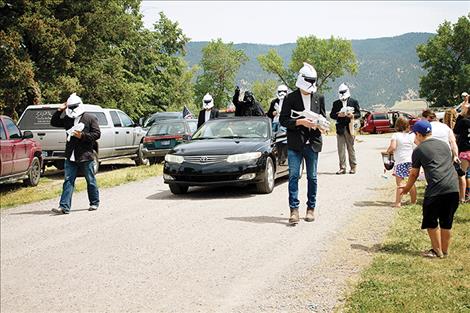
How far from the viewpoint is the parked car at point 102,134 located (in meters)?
16.7

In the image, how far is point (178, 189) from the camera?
1167 centimetres

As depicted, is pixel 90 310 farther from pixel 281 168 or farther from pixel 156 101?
pixel 156 101

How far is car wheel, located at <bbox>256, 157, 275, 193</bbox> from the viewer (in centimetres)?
1117

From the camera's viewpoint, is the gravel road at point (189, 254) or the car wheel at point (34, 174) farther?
the car wheel at point (34, 174)

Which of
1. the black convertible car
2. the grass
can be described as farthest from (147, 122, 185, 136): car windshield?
the grass

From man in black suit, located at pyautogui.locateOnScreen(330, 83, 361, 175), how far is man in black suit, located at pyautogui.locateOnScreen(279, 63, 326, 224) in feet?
19.5

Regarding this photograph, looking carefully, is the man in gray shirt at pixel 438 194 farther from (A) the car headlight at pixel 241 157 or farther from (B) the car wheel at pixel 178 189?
(B) the car wheel at pixel 178 189

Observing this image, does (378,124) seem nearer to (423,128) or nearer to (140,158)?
(140,158)

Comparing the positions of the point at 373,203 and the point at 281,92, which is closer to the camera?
the point at 373,203

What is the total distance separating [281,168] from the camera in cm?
1230

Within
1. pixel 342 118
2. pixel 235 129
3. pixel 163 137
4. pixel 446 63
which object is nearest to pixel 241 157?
pixel 235 129

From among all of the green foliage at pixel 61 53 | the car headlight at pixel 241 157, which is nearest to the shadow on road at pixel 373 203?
the car headlight at pixel 241 157

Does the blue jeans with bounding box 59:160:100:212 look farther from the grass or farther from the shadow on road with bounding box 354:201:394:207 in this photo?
the grass

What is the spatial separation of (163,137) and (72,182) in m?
9.30
